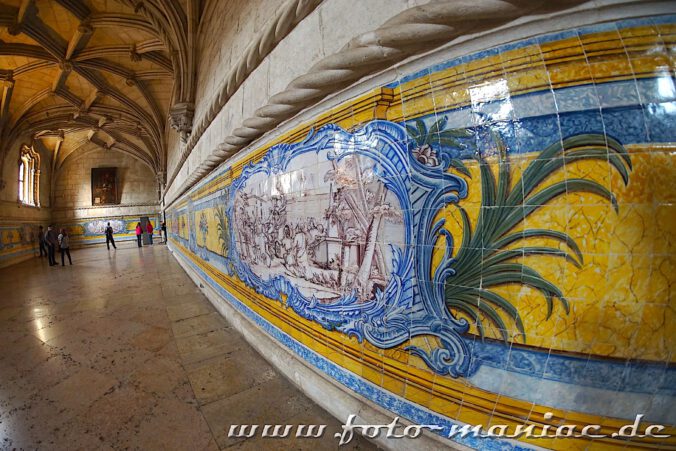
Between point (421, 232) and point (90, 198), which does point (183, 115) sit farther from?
point (90, 198)

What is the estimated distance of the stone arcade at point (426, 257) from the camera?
76cm

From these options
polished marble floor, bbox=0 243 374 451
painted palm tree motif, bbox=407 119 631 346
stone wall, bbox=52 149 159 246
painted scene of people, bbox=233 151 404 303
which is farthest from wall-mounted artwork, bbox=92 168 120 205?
painted palm tree motif, bbox=407 119 631 346

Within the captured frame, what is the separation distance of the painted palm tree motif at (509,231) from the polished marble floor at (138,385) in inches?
36.0

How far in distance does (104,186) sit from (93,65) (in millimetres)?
11036

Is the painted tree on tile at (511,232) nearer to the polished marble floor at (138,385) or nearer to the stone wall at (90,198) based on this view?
Answer: the polished marble floor at (138,385)

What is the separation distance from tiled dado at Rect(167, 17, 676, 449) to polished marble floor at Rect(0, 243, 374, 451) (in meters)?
0.61

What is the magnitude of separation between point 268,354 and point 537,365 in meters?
1.69

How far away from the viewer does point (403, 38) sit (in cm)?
97

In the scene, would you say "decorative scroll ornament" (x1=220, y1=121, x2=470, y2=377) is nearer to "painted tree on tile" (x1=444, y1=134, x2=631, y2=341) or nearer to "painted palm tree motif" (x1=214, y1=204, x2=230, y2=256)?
"painted tree on tile" (x1=444, y1=134, x2=631, y2=341)

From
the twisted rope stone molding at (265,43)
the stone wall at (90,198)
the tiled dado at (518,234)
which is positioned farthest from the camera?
the stone wall at (90,198)

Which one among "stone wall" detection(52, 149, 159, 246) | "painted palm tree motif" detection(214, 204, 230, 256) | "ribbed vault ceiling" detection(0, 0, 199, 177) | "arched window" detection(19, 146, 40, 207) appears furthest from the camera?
"stone wall" detection(52, 149, 159, 246)

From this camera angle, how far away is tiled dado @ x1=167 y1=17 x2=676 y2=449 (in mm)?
746

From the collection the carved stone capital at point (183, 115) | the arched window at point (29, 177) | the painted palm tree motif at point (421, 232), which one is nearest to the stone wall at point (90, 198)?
the arched window at point (29, 177)

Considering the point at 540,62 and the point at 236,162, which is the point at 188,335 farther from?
the point at 540,62
